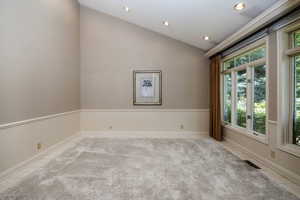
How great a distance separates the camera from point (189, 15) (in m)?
Result: 3.47

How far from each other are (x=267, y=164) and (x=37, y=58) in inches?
181

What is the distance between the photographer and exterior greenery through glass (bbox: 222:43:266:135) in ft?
10.2

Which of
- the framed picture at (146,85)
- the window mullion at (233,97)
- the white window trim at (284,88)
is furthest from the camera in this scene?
the framed picture at (146,85)

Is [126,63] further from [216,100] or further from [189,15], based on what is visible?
[216,100]

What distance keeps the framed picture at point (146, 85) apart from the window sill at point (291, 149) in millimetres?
3185

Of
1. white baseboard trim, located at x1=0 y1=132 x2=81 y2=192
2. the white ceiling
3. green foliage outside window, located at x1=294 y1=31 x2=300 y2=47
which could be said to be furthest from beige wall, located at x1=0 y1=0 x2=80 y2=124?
green foliage outside window, located at x1=294 y1=31 x2=300 y2=47

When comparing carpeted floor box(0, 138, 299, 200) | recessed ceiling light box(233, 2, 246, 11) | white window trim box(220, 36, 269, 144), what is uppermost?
recessed ceiling light box(233, 2, 246, 11)

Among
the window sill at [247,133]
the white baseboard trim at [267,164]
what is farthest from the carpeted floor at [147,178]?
the window sill at [247,133]

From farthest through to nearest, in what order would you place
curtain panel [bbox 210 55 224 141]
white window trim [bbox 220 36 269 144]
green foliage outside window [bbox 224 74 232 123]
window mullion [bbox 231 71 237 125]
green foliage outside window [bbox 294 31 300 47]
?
curtain panel [bbox 210 55 224 141] < green foliage outside window [bbox 224 74 232 123] < window mullion [bbox 231 71 237 125] < white window trim [bbox 220 36 269 144] < green foliage outside window [bbox 294 31 300 47]

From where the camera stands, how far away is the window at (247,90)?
3091mm

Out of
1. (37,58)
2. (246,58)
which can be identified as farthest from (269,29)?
(37,58)

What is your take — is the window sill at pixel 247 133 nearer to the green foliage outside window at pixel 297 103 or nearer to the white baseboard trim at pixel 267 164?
the white baseboard trim at pixel 267 164

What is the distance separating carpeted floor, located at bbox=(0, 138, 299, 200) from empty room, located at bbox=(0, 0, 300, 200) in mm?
21

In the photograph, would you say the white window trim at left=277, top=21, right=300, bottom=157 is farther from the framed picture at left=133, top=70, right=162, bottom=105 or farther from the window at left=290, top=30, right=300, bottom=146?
the framed picture at left=133, top=70, right=162, bottom=105
